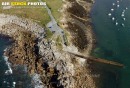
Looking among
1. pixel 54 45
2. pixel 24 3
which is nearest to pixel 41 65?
pixel 54 45

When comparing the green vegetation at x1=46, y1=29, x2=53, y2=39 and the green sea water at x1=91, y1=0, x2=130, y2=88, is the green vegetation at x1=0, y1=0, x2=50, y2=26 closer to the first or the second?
the green vegetation at x1=46, y1=29, x2=53, y2=39

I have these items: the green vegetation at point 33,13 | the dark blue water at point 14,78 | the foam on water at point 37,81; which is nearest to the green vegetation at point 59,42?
the green vegetation at point 33,13

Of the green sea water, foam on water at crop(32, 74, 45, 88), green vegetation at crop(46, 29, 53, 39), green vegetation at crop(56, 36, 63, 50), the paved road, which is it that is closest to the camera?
foam on water at crop(32, 74, 45, 88)

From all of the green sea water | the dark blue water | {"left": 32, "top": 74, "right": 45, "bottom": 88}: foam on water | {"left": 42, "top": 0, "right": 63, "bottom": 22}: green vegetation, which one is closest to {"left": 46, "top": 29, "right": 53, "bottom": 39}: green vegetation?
{"left": 42, "top": 0, "right": 63, "bottom": 22}: green vegetation

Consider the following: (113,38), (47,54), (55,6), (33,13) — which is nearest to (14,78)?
(47,54)

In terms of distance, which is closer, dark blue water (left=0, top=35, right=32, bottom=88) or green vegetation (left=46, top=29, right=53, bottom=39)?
dark blue water (left=0, top=35, right=32, bottom=88)

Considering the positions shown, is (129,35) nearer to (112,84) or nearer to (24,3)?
(112,84)

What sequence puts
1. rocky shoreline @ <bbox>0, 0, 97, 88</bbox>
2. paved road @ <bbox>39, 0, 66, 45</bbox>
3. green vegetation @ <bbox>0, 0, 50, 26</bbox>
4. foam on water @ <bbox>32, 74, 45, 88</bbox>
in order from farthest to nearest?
green vegetation @ <bbox>0, 0, 50, 26</bbox>, paved road @ <bbox>39, 0, 66, 45</bbox>, rocky shoreline @ <bbox>0, 0, 97, 88</bbox>, foam on water @ <bbox>32, 74, 45, 88</bbox>

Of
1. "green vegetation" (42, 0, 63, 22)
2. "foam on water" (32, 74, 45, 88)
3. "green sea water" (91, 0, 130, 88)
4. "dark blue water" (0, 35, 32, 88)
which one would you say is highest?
"green vegetation" (42, 0, 63, 22)
